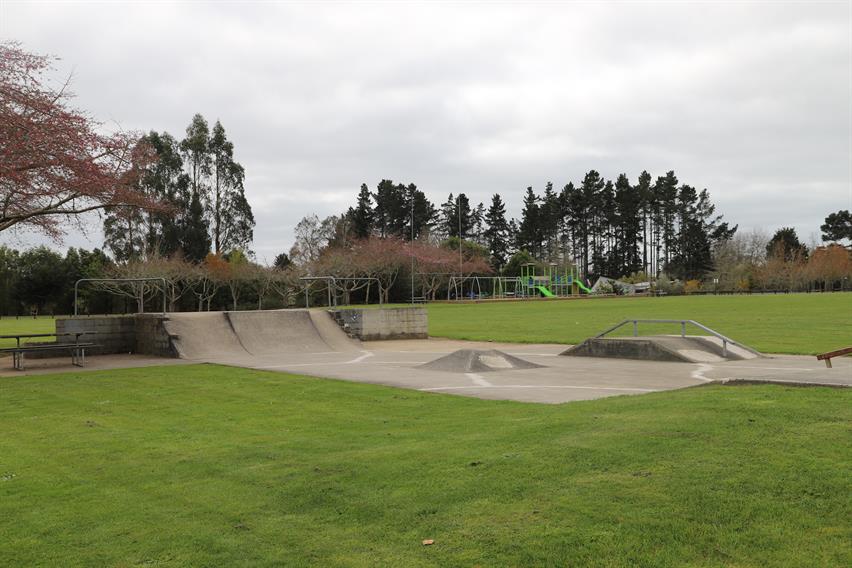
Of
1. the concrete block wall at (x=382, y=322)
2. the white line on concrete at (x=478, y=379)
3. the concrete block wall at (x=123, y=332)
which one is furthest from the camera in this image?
the concrete block wall at (x=382, y=322)

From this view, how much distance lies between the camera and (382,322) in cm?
2656

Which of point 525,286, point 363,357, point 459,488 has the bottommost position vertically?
point 363,357

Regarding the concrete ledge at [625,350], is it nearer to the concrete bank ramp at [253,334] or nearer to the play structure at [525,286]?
the concrete bank ramp at [253,334]

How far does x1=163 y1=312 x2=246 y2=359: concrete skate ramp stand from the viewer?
20047 millimetres

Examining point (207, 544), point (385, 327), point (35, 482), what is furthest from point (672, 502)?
point (385, 327)

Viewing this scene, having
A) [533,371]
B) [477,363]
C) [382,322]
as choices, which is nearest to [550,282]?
[382,322]

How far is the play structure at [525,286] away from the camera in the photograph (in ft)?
296

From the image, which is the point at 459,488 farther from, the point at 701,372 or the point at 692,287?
the point at 692,287

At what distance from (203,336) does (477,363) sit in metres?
9.36

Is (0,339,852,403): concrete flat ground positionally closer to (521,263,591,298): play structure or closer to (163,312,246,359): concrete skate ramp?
(163,312,246,359): concrete skate ramp

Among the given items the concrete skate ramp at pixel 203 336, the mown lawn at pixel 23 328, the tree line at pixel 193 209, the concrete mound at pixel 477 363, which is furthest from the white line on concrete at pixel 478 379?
the tree line at pixel 193 209

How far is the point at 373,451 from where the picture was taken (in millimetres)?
6930

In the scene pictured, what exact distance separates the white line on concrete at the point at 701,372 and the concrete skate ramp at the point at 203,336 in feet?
39.6

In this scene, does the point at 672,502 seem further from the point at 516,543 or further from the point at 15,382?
the point at 15,382
